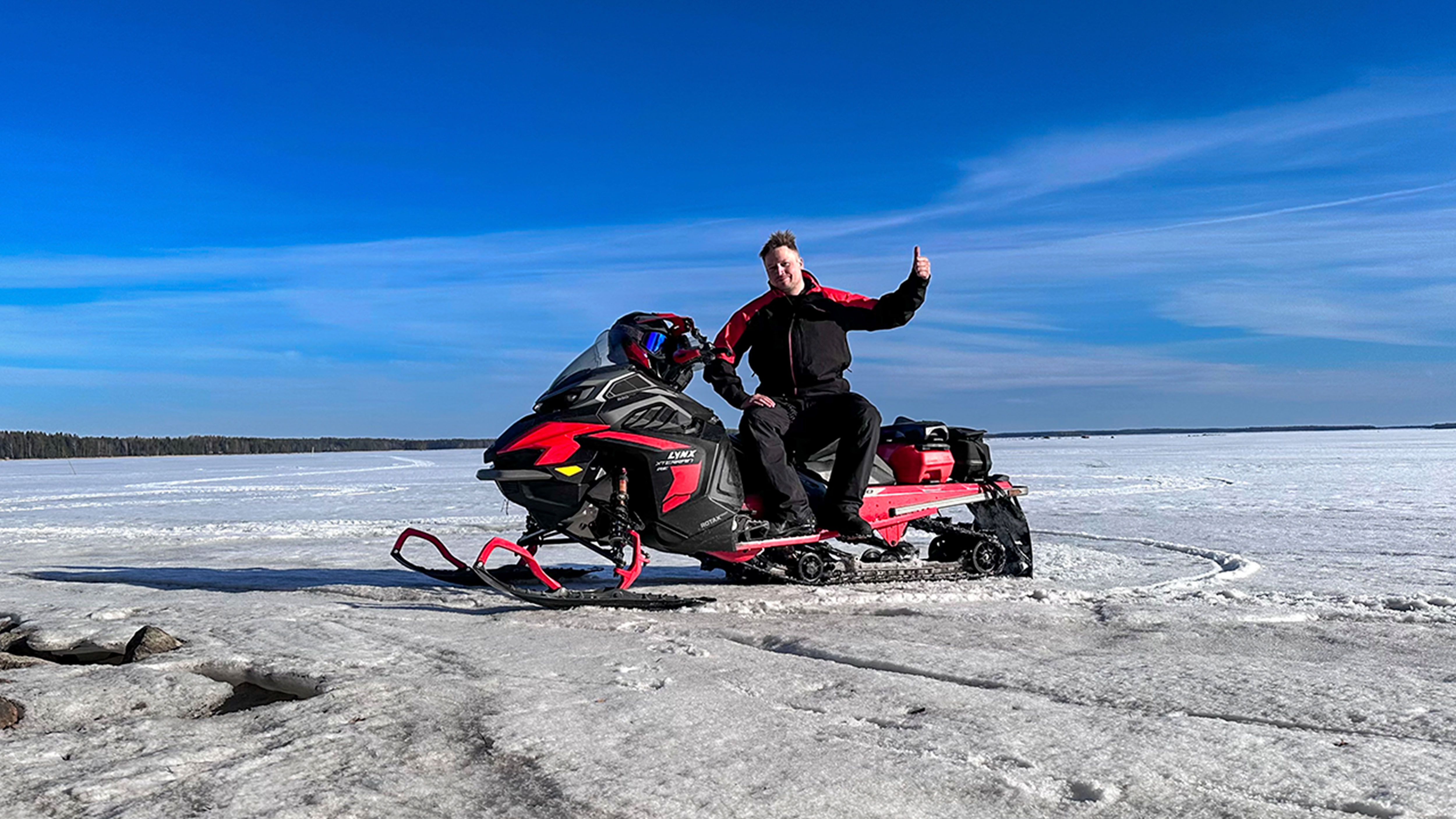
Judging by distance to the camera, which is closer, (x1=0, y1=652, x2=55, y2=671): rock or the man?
(x1=0, y1=652, x2=55, y2=671): rock

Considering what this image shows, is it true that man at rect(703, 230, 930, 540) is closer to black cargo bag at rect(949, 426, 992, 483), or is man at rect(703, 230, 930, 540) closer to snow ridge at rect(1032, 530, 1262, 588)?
black cargo bag at rect(949, 426, 992, 483)

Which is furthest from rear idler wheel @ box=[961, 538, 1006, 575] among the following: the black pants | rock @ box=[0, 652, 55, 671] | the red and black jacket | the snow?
rock @ box=[0, 652, 55, 671]

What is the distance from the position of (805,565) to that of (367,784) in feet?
10.4

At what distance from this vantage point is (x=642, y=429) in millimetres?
4387

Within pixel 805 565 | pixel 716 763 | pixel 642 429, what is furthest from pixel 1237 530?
pixel 716 763

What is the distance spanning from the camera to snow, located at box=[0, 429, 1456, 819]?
189 cm

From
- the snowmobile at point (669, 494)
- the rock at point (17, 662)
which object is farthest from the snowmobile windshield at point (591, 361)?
the rock at point (17, 662)

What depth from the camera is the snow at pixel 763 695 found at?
6.22 feet

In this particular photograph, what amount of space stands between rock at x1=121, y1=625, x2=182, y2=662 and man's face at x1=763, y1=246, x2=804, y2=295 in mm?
3072

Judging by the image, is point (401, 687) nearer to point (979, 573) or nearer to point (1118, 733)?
point (1118, 733)

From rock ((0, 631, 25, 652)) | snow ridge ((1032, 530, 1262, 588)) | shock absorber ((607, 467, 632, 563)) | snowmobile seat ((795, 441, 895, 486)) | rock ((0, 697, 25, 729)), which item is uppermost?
snowmobile seat ((795, 441, 895, 486))

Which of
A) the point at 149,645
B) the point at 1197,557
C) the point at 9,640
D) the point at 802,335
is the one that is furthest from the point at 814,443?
the point at 9,640

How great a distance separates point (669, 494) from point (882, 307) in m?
1.48

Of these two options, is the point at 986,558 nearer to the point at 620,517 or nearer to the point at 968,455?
the point at 968,455
